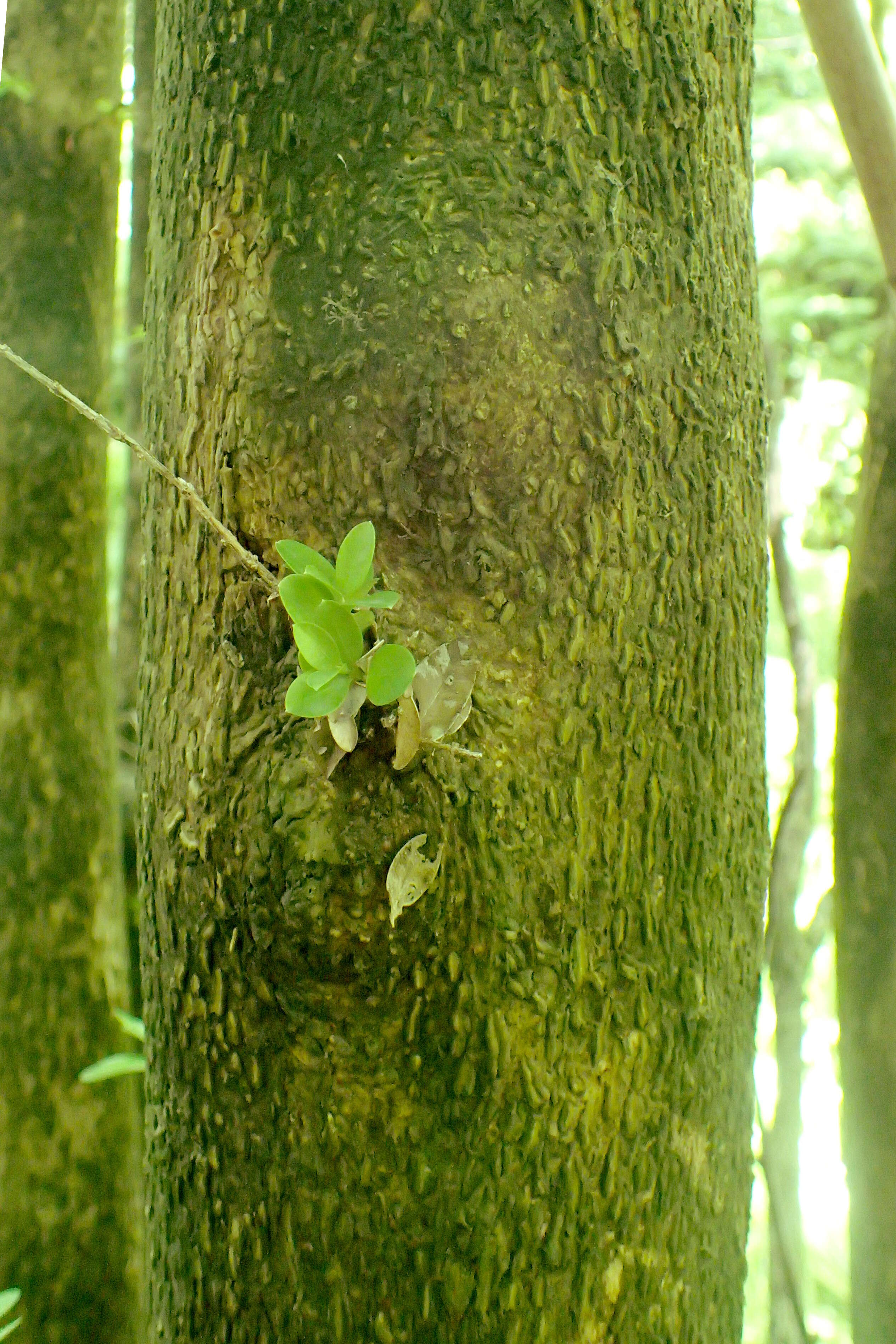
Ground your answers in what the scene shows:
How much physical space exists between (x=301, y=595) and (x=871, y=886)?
3.97ft

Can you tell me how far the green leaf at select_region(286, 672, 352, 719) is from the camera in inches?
25.9

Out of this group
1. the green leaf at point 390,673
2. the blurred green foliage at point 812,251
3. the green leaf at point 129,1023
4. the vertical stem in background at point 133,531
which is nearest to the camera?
the green leaf at point 390,673

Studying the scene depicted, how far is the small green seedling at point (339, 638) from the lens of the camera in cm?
65

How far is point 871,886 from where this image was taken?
61.6 inches

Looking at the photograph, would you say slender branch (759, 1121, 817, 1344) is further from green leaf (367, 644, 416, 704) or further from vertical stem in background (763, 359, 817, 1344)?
green leaf (367, 644, 416, 704)

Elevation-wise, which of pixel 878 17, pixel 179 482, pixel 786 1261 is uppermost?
pixel 878 17

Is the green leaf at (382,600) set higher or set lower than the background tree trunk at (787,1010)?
higher

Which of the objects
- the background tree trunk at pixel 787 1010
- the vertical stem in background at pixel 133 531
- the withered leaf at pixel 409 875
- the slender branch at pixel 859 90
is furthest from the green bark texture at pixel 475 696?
the vertical stem in background at pixel 133 531

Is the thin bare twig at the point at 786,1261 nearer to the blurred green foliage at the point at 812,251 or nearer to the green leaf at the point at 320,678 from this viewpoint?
the green leaf at the point at 320,678

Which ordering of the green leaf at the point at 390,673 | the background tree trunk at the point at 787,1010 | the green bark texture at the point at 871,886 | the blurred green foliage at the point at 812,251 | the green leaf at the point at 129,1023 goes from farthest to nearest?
the blurred green foliage at the point at 812,251, the background tree trunk at the point at 787,1010, the green bark texture at the point at 871,886, the green leaf at the point at 129,1023, the green leaf at the point at 390,673

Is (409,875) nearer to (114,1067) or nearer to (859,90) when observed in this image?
(114,1067)

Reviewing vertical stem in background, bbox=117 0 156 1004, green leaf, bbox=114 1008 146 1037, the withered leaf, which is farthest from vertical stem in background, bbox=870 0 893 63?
green leaf, bbox=114 1008 146 1037

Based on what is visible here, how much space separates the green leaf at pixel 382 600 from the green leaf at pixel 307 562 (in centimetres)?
2

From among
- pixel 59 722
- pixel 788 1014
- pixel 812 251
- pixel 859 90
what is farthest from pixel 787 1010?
pixel 812 251
